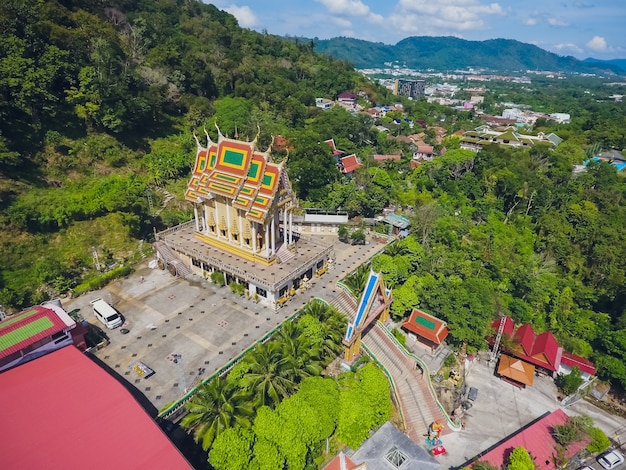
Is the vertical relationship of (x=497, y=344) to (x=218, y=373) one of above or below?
below

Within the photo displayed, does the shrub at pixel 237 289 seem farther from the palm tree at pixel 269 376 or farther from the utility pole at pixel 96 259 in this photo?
the utility pole at pixel 96 259

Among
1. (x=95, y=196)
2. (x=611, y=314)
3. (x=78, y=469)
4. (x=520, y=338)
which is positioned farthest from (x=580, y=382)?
(x=95, y=196)

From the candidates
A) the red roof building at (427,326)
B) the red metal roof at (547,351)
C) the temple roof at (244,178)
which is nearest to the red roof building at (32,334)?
the temple roof at (244,178)

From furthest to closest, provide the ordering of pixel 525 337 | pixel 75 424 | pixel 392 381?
pixel 525 337
pixel 392 381
pixel 75 424

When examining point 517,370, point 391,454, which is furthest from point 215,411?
point 517,370

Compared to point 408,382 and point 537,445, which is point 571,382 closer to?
point 537,445

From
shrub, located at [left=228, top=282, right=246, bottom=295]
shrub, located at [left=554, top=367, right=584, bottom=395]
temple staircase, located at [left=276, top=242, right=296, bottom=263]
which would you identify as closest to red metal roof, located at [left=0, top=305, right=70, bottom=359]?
shrub, located at [left=228, top=282, right=246, bottom=295]

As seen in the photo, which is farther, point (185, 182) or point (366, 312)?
point (185, 182)

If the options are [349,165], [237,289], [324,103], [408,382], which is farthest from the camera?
[324,103]
